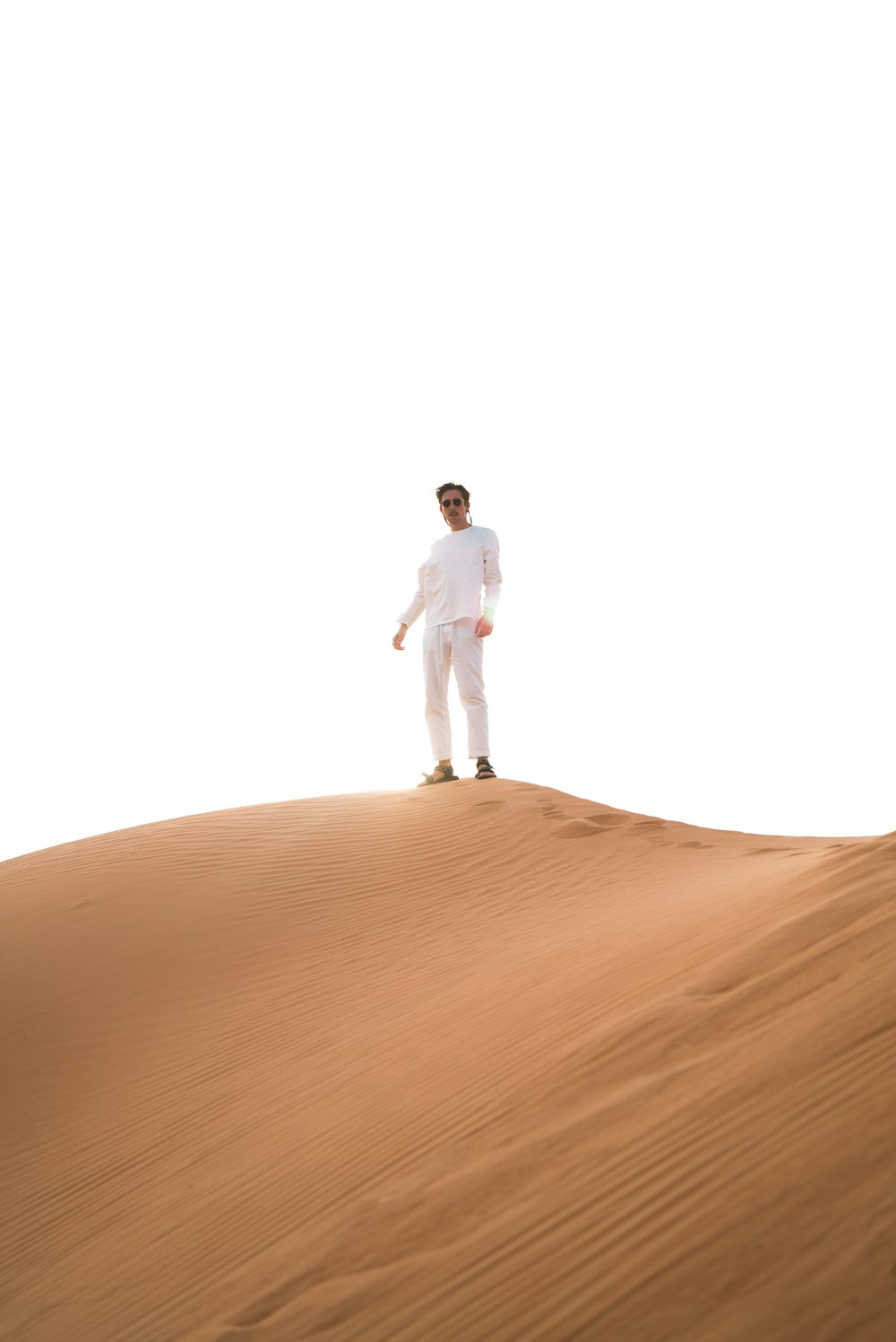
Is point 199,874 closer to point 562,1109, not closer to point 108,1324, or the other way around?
point 108,1324

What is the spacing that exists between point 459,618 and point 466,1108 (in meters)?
6.71

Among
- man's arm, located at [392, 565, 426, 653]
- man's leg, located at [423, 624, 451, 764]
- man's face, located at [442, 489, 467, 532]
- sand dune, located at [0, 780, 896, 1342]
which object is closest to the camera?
sand dune, located at [0, 780, 896, 1342]

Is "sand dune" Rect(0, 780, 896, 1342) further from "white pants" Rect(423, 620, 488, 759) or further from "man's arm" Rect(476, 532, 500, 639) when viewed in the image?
"man's arm" Rect(476, 532, 500, 639)

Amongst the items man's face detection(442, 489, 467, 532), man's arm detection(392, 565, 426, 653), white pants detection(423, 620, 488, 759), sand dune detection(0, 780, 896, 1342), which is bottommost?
sand dune detection(0, 780, 896, 1342)

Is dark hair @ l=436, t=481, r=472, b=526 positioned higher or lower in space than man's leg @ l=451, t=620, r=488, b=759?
higher

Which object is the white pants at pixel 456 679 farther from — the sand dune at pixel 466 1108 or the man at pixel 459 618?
the sand dune at pixel 466 1108

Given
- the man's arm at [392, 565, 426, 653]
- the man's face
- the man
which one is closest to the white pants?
the man

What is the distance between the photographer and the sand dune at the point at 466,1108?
2.35 metres

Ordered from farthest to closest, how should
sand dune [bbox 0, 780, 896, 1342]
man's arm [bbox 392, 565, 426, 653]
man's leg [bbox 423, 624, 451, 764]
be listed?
man's arm [bbox 392, 565, 426, 653] → man's leg [bbox 423, 624, 451, 764] → sand dune [bbox 0, 780, 896, 1342]

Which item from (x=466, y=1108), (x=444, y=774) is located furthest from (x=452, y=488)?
(x=466, y=1108)

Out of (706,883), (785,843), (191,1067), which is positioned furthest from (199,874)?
→ (785,843)

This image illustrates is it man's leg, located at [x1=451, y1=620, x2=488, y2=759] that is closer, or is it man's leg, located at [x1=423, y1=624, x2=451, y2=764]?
man's leg, located at [x1=451, y1=620, x2=488, y2=759]

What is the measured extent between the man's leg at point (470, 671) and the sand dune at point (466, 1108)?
2.43 m

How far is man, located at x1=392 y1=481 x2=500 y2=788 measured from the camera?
9.93 metres
